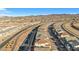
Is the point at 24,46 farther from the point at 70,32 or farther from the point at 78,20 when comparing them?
the point at 78,20

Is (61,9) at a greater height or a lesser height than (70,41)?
greater

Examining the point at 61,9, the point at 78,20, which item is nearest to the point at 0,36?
the point at 61,9
